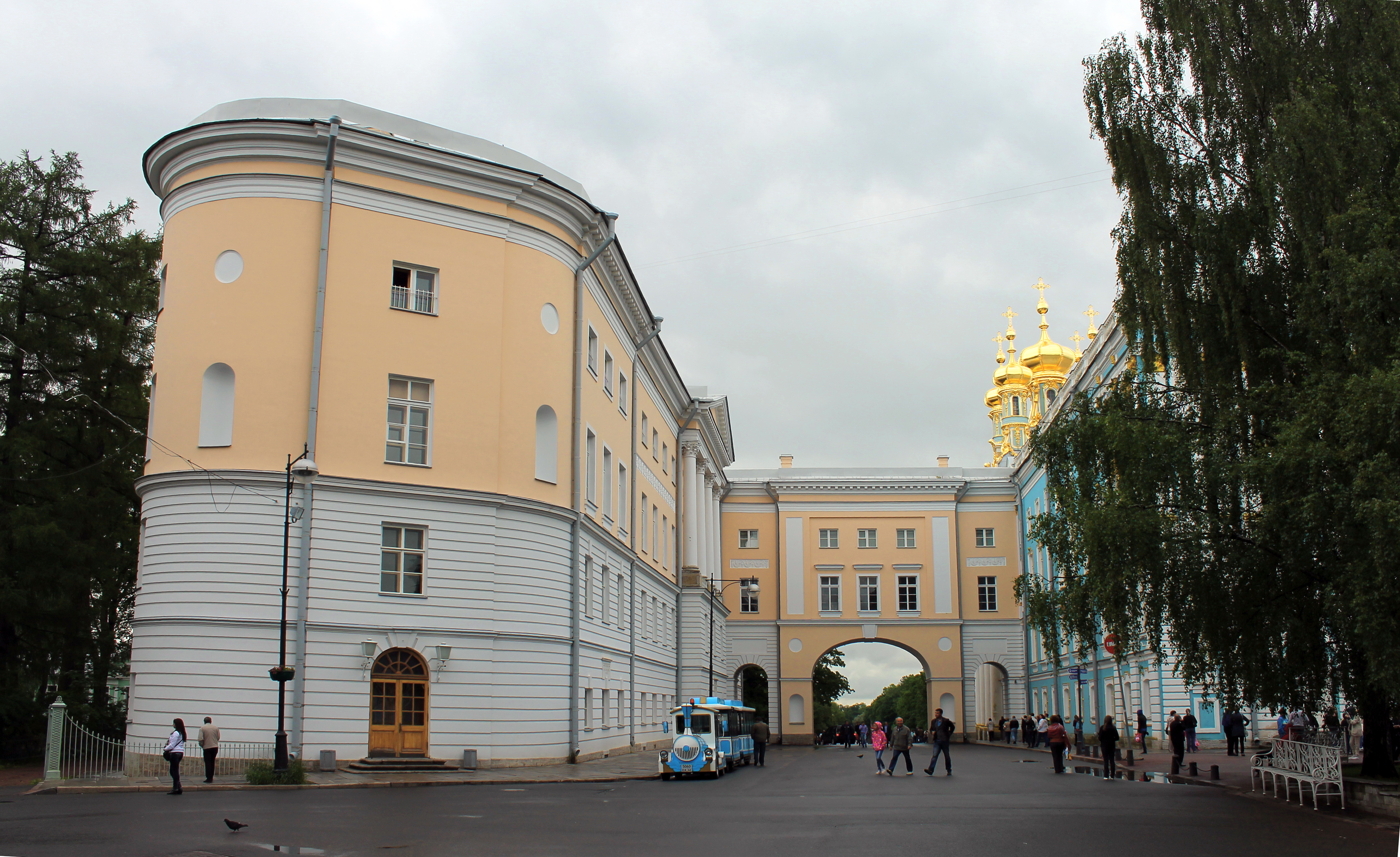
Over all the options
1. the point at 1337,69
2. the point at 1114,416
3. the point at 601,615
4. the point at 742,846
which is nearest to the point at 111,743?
the point at 601,615

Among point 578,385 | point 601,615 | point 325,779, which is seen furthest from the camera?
point 601,615

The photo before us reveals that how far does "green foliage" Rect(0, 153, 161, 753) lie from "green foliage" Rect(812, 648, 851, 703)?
64.9 metres

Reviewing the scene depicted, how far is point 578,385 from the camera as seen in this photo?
3244cm

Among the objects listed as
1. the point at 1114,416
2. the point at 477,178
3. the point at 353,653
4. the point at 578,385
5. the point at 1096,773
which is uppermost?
the point at 477,178

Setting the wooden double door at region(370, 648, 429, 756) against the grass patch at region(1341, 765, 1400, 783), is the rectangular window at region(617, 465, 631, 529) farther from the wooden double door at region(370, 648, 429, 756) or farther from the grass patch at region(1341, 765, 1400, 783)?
the grass patch at region(1341, 765, 1400, 783)

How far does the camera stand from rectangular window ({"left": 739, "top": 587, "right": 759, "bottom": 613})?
69062mm

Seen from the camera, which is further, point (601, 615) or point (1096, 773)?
point (601, 615)

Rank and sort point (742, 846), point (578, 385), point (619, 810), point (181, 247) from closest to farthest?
point (742, 846), point (619, 810), point (181, 247), point (578, 385)

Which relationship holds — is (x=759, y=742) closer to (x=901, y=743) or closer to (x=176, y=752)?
(x=901, y=743)

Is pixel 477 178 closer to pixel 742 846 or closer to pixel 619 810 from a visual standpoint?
pixel 619 810

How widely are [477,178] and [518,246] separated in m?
1.98

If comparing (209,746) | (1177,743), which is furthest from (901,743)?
(209,746)

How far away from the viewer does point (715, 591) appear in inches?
2490

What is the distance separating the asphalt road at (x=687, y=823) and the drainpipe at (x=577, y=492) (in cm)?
628
